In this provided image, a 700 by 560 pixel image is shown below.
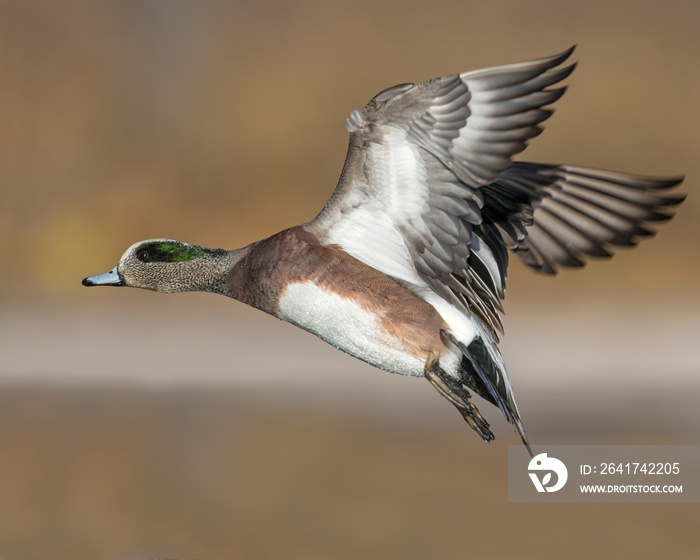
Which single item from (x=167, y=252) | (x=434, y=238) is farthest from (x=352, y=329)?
(x=167, y=252)

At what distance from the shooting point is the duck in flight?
85 centimetres

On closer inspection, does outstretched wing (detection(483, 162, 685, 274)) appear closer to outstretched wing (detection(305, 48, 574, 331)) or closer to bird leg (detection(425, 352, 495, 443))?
outstretched wing (detection(305, 48, 574, 331))

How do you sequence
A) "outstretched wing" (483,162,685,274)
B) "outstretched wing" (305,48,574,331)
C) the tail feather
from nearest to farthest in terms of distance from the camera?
"outstretched wing" (305,48,574,331) < the tail feather < "outstretched wing" (483,162,685,274)

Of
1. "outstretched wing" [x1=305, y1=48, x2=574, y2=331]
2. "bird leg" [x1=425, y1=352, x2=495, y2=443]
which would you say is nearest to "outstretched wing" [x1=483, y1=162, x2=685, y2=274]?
"outstretched wing" [x1=305, y1=48, x2=574, y2=331]

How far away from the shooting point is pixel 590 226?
43.6 inches

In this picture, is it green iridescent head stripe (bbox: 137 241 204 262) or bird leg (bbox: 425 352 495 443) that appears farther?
green iridescent head stripe (bbox: 137 241 204 262)

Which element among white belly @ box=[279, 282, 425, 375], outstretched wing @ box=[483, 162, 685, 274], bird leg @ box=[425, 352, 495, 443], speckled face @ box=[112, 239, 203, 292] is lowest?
bird leg @ box=[425, 352, 495, 443]

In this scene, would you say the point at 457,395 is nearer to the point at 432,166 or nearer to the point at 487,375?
the point at 487,375

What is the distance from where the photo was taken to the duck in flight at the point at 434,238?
0.85m

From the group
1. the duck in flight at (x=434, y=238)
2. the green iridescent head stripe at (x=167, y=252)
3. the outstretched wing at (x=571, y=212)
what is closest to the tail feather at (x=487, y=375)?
the duck in flight at (x=434, y=238)

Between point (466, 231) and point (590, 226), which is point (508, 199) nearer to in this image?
point (590, 226)

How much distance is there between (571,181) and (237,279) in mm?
487

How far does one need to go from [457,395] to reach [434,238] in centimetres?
17

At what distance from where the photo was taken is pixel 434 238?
925 millimetres
